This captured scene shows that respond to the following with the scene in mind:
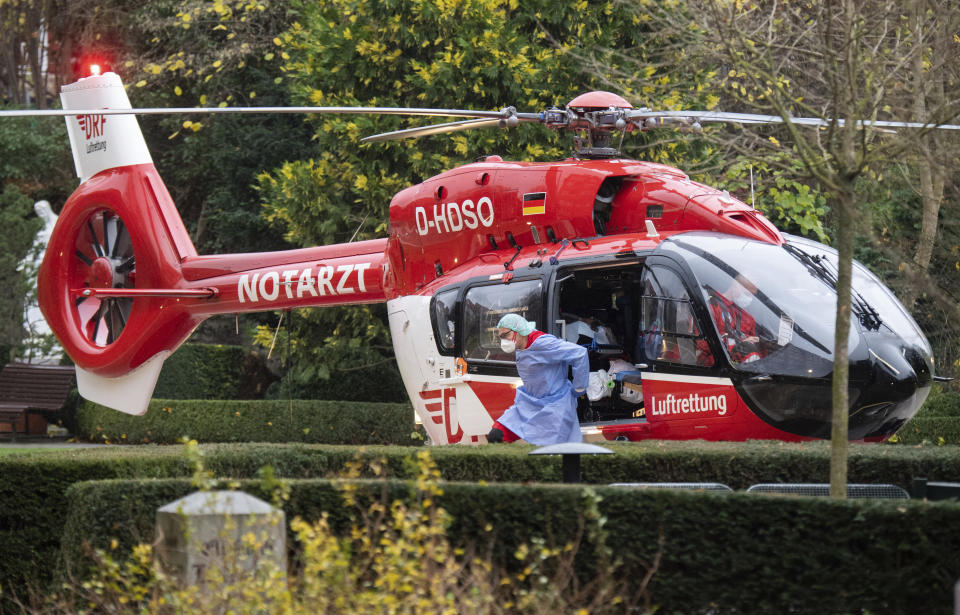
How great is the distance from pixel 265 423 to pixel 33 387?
5129mm

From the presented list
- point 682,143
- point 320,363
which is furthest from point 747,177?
point 320,363

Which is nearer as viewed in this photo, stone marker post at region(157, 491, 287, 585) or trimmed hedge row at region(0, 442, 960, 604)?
stone marker post at region(157, 491, 287, 585)

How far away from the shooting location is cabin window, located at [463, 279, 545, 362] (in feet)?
36.4

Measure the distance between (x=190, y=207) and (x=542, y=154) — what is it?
55.3 ft

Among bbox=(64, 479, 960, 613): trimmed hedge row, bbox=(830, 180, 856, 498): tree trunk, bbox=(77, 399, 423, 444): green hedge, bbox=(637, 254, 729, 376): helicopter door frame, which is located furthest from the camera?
bbox=(77, 399, 423, 444): green hedge

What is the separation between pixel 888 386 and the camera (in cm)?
960

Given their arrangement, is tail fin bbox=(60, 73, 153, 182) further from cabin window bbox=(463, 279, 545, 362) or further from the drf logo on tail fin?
cabin window bbox=(463, 279, 545, 362)

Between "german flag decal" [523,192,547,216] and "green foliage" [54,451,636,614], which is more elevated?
"german flag decal" [523,192,547,216]

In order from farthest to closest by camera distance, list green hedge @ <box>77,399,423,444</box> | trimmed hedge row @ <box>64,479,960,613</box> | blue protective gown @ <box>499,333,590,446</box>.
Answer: green hedge @ <box>77,399,423,444</box>, blue protective gown @ <box>499,333,590,446</box>, trimmed hedge row @ <box>64,479,960,613</box>

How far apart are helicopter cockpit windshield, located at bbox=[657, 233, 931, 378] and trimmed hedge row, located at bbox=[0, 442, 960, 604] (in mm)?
1097

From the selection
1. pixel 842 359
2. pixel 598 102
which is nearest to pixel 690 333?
pixel 598 102

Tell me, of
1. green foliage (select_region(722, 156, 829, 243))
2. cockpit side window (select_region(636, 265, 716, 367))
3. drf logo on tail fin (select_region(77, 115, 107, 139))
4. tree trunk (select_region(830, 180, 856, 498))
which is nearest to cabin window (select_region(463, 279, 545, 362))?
cockpit side window (select_region(636, 265, 716, 367))

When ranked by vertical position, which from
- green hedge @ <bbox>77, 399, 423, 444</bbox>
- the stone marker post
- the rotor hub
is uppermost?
the rotor hub

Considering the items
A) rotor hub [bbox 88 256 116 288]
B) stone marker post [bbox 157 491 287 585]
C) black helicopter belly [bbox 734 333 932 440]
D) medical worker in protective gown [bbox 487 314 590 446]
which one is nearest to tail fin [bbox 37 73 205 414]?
rotor hub [bbox 88 256 116 288]
